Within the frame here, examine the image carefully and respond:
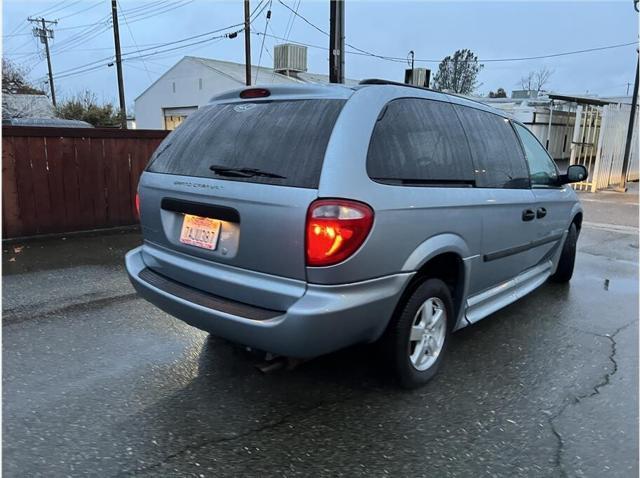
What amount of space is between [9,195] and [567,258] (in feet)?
22.8

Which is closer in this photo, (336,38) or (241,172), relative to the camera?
(241,172)

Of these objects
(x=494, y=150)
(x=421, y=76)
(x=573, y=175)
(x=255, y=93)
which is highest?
(x=421, y=76)

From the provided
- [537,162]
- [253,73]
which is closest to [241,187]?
[537,162]

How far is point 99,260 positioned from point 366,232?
4.60 meters

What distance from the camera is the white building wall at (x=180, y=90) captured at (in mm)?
27047

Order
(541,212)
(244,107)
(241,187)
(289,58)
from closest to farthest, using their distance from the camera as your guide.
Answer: (241,187) → (244,107) → (541,212) → (289,58)

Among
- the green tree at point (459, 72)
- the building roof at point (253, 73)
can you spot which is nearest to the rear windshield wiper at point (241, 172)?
the building roof at point (253, 73)

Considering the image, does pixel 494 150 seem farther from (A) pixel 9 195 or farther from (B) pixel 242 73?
(B) pixel 242 73

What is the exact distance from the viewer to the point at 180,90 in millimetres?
29312

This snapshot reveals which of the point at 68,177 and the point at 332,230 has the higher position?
the point at 332,230

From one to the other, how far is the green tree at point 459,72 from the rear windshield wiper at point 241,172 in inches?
Result: 2064

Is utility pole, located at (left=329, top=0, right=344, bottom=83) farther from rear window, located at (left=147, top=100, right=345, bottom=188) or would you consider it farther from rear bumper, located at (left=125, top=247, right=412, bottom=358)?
rear bumper, located at (left=125, top=247, right=412, bottom=358)

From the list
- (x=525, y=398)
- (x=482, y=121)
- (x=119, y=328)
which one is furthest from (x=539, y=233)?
(x=119, y=328)

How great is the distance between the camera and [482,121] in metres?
3.77
